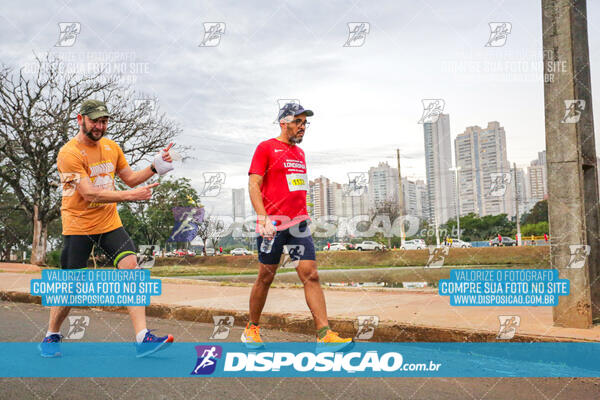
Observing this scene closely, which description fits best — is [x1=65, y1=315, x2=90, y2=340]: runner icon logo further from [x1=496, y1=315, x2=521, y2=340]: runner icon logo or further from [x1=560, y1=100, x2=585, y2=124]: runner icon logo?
[x1=560, y1=100, x2=585, y2=124]: runner icon logo

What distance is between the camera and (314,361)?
3.95 m

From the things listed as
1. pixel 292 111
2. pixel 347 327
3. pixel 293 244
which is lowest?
pixel 347 327

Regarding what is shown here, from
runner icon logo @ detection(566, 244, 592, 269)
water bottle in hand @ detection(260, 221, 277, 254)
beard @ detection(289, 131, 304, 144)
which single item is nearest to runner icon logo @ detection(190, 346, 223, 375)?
water bottle in hand @ detection(260, 221, 277, 254)

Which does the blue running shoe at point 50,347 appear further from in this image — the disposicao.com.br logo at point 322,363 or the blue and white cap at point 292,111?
the blue and white cap at point 292,111

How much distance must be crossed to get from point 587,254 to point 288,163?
316cm

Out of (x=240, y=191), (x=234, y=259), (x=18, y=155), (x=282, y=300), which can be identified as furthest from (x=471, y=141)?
(x=282, y=300)

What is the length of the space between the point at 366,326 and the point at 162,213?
2508 cm

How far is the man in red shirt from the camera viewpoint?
404cm

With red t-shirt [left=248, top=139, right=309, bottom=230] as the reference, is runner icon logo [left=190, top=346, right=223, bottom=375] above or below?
below

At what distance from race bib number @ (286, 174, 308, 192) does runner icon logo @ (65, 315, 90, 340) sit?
9.05 ft

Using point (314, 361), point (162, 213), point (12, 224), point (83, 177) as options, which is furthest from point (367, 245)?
point (83, 177)

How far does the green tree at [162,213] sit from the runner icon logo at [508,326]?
19.6 meters

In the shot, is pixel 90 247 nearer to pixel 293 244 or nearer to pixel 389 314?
pixel 293 244

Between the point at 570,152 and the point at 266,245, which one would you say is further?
the point at 570,152
